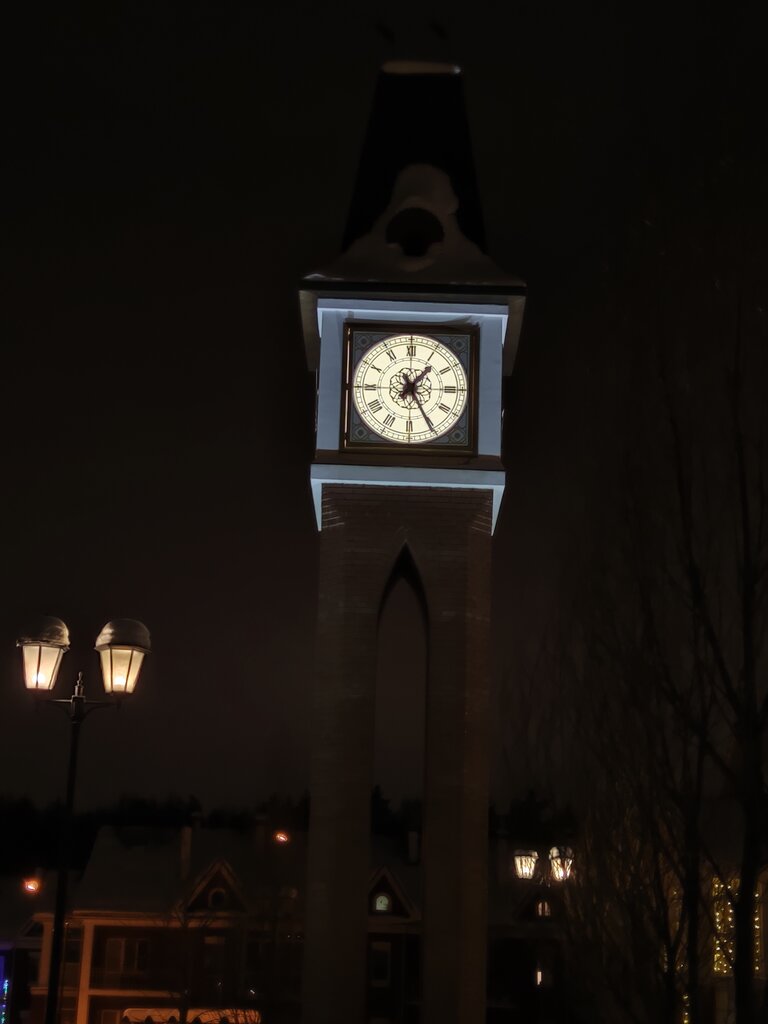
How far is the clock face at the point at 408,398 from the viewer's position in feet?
58.3

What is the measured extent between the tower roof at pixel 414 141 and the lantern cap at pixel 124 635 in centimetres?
605

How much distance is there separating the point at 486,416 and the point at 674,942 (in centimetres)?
635

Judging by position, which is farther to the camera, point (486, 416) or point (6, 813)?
point (6, 813)

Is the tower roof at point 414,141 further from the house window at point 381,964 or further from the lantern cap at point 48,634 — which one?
the house window at point 381,964

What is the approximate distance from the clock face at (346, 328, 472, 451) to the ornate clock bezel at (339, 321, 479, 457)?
0.01m

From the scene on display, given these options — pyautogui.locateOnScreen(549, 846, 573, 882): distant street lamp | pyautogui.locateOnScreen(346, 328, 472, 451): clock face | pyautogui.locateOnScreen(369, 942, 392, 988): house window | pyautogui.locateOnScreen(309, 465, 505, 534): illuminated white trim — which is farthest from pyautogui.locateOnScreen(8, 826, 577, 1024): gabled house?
pyautogui.locateOnScreen(346, 328, 472, 451): clock face

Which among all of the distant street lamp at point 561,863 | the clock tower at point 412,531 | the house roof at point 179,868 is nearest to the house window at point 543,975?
the house roof at point 179,868

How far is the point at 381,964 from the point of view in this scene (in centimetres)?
4328

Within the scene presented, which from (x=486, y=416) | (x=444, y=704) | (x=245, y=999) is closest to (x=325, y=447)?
(x=486, y=416)

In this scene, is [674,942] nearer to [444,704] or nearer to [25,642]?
[444,704]

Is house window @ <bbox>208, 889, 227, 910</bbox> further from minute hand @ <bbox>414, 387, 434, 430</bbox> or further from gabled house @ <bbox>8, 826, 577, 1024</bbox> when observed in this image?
minute hand @ <bbox>414, 387, 434, 430</bbox>

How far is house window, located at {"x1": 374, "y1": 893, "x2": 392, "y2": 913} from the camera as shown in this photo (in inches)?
1724

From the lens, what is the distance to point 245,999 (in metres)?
42.0

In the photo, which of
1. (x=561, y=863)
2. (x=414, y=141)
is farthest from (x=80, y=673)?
(x=561, y=863)
